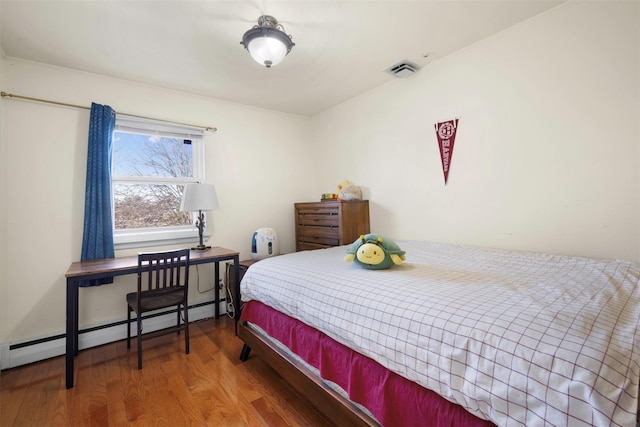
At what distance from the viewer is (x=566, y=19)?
183cm

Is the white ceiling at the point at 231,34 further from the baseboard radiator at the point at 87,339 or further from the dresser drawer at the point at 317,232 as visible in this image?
the baseboard radiator at the point at 87,339

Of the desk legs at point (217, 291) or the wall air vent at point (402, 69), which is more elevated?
the wall air vent at point (402, 69)

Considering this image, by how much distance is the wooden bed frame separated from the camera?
121 cm

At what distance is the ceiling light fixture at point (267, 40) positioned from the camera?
1.76m

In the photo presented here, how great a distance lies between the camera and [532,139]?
200 centimetres

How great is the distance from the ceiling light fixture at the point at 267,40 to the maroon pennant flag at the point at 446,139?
4.81 feet

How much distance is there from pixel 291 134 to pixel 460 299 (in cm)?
319

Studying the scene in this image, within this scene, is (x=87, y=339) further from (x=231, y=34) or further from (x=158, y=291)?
(x=231, y=34)

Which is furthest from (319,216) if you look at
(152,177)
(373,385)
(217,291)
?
(373,385)

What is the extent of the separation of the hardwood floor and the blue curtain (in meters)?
0.70

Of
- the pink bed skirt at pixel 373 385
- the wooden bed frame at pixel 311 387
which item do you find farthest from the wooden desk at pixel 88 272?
the pink bed skirt at pixel 373 385

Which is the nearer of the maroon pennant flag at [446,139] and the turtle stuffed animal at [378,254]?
the turtle stuffed animal at [378,254]

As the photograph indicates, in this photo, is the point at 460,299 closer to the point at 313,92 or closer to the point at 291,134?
the point at 313,92

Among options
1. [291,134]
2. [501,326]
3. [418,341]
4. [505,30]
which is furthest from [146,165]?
[505,30]
